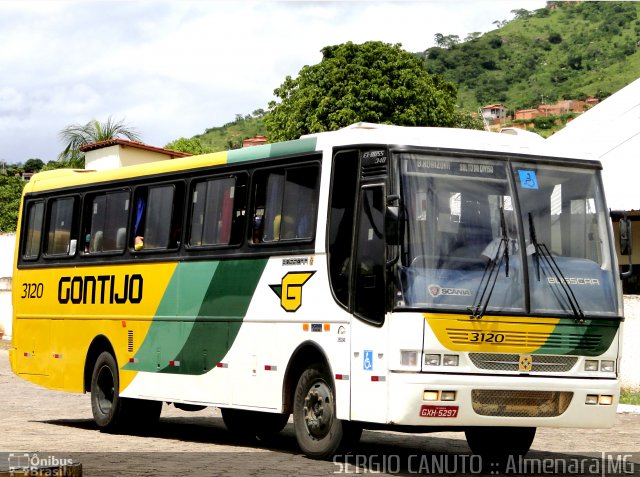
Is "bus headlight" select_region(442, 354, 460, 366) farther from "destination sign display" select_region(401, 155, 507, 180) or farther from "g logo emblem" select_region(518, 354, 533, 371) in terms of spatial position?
"destination sign display" select_region(401, 155, 507, 180)

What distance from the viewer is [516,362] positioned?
12891mm

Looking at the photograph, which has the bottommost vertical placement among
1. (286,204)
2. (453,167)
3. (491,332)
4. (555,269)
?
(491,332)

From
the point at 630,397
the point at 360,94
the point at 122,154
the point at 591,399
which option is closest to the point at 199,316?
the point at 591,399

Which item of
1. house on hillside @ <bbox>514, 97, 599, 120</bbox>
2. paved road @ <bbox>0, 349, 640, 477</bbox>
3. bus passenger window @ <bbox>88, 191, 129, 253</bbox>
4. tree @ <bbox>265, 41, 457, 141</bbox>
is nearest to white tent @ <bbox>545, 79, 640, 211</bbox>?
paved road @ <bbox>0, 349, 640, 477</bbox>

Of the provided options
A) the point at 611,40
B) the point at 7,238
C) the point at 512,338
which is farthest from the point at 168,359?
the point at 611,40

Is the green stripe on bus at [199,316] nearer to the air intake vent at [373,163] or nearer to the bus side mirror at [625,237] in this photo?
the air intake vent at [373,163]

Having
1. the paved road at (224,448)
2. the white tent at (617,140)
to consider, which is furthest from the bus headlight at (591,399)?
the white tent at (617,140)

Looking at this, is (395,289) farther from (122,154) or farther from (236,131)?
(236,131)

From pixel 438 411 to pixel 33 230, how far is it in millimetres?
9935

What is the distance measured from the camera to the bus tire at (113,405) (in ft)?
58.8

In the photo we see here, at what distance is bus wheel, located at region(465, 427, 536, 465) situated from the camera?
14.7 meters

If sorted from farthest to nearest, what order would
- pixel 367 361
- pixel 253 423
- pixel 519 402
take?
pixel 253 423 → pixel 367 361 → pixel 519 402

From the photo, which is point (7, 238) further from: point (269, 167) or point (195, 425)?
point (269, 167)

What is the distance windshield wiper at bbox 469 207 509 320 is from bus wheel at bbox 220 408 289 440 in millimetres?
4330
